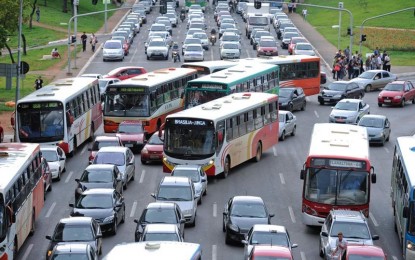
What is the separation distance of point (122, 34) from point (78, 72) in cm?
1638

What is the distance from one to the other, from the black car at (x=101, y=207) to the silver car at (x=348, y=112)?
23500 millimetres

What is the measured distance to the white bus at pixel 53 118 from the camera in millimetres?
47188

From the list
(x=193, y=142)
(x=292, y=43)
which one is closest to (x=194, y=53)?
(x=292, y=43)

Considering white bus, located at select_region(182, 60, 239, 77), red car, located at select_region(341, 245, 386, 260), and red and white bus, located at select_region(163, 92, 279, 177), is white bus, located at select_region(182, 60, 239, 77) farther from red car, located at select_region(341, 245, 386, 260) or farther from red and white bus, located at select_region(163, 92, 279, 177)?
red car, located at select_region(341, 245, 386, 260)

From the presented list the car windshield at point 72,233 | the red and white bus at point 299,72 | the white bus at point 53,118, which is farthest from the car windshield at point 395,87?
the car windshield at point 72,233

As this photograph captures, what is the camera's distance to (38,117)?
47438 millimetres

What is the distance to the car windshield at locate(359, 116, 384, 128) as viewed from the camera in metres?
53.5

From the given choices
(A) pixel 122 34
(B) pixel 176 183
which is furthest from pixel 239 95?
(A) pixel 122 34

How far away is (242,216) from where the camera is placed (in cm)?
3425

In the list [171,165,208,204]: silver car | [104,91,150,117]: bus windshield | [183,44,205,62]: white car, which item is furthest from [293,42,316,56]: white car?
[171,165,208,204]: silver car

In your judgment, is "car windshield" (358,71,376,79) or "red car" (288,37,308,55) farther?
"red car" (288,37,308,55)

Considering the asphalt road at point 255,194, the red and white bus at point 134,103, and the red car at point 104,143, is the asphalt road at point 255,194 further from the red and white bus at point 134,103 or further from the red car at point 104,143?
the red and white bus at point 134,103

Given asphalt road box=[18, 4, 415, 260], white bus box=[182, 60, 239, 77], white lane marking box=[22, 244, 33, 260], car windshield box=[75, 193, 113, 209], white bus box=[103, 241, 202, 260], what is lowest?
asphalt road box=[18, 4, 415, 260]

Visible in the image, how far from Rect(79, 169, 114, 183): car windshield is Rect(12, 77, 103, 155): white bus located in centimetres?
800
